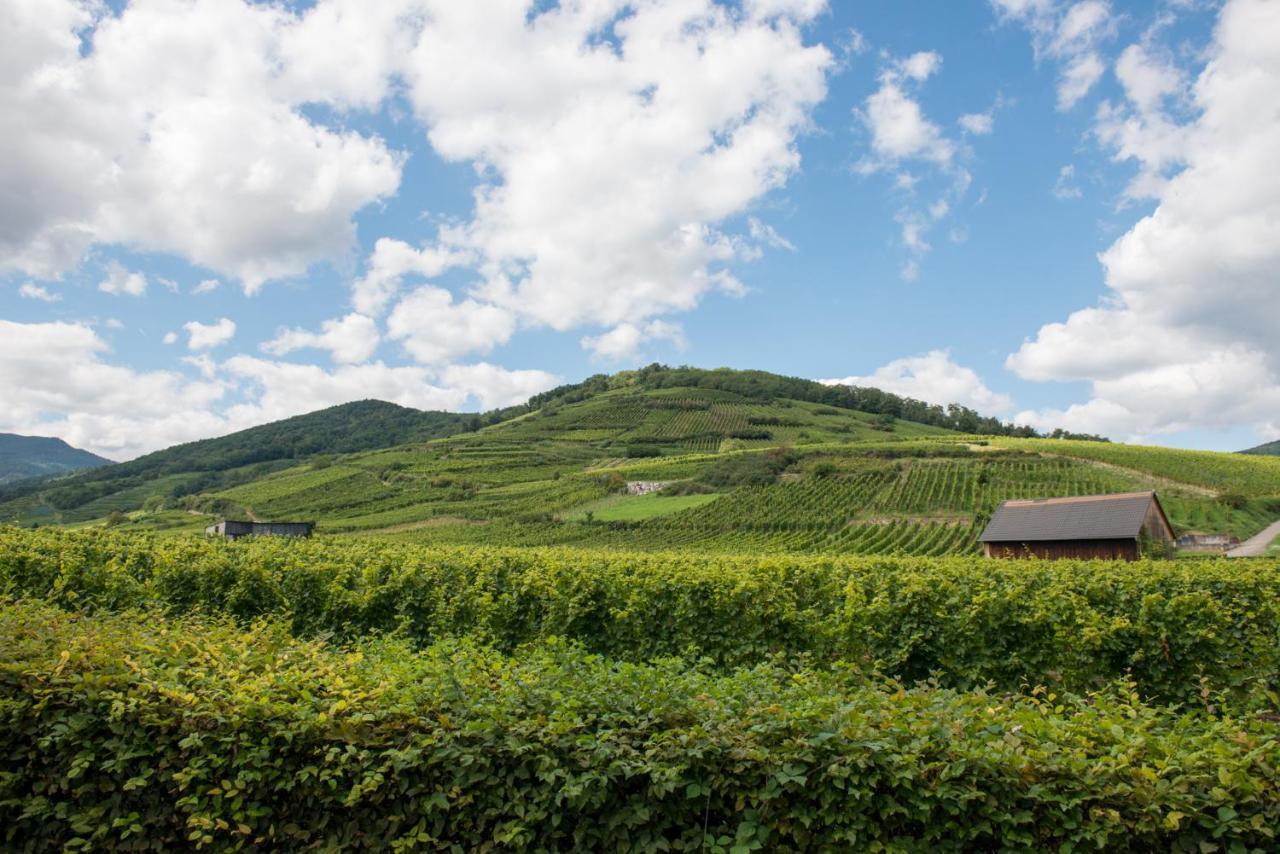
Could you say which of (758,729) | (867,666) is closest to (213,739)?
(758,729)

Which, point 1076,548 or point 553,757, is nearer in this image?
point 553,757

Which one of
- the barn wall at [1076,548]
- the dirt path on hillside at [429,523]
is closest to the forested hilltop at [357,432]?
the dirt path on hillside at [429,523]

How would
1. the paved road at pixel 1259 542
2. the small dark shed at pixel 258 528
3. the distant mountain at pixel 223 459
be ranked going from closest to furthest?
the paved road at pixel 1259 542 < the small dark shed at pixel 258 528 < the distant mountain at pixel 223 459

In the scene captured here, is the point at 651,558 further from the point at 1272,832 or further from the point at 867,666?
the point at 1272,832

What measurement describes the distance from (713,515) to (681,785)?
70361 millimetres

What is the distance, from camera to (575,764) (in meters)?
3.84

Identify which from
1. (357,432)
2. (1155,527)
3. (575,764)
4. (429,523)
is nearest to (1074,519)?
(1155,527)

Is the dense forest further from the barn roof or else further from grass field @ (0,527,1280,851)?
grass field @ (0,527,1280,851)

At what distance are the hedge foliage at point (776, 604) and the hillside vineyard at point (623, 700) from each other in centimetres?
6

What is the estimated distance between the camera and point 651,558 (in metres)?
14.1

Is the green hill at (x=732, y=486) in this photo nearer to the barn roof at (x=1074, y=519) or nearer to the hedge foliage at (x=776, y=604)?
the barn roof at (x=1074, y=519)

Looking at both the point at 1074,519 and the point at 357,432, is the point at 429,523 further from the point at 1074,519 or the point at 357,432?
the point at 357,432

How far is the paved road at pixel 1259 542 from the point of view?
165 ft

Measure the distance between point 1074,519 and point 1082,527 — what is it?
0.97m
